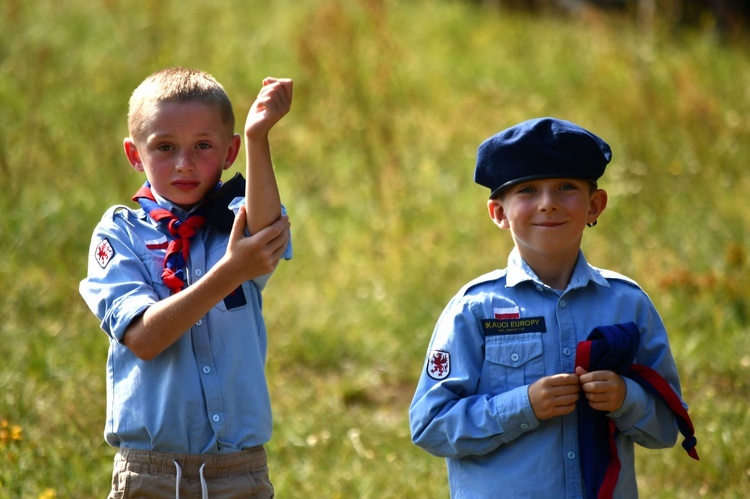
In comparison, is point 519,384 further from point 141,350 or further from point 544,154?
point 141,350

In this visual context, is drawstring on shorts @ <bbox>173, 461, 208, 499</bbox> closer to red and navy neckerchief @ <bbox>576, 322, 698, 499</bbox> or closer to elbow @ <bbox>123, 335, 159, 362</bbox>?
elbow @ <bbox>123, 335, 159, 362</bbox>

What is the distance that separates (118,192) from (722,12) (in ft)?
24.6

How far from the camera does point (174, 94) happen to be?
3.01 metres

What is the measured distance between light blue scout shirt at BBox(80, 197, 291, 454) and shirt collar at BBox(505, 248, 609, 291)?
66 centimetres

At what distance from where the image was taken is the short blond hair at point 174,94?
3.02 m

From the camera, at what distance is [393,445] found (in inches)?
202

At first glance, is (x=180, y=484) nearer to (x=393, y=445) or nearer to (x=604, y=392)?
(x=604, y=392)

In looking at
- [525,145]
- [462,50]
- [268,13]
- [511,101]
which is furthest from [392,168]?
[525,145]

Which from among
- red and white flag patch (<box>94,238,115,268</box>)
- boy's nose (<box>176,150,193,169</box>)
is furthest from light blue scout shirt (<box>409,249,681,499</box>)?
red and white flag patch (<box>94,238,115,268</box>)

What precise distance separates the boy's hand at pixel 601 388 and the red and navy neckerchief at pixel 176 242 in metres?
1.15

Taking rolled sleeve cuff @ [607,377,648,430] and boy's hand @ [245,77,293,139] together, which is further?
rolled sleeve cuff @ [607,377,648,430]

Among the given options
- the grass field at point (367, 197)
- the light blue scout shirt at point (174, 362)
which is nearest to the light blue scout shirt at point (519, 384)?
the light blue scout shirt at point (174, 362)

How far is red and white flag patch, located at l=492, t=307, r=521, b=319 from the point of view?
9.89ft

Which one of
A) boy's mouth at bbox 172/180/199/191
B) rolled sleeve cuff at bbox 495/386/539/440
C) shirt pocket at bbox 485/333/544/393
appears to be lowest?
rolled sleeve cuff at bbox 495/386/539/440
